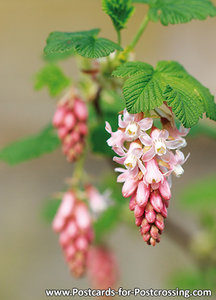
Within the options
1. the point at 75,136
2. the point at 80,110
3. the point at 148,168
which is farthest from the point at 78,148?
the point at 148,168

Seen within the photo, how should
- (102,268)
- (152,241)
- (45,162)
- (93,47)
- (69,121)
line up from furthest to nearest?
(45,162) → (102,268) → (69,121) → (93,47) → (152,241)

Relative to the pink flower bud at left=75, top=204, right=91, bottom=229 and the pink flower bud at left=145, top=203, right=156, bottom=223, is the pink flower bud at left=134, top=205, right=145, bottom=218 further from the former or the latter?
the pink flower bud at left=75, top=204, right=91, bottom=229

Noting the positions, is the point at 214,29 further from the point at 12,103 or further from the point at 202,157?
the point at 12,103

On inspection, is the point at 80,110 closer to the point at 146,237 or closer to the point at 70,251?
the point at 70,251

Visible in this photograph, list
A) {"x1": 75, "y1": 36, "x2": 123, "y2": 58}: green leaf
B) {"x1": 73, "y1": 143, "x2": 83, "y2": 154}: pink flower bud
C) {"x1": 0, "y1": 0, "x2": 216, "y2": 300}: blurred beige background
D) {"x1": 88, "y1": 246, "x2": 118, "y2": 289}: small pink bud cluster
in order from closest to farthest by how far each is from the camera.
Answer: {"x1": 75, "y1": 36, "x2": 123, "y2": 58}: green leaf
{"x1": 73, "y1": 143, "x2": 83, "y2": 154}: pink flower bud
{"x1": 88, "y1": 246, "x2": 118, "y2": 289}: small pink bud cluster
{"x1": 0, "y1": 0, "x2": 216, "y2": 300}: blurred beige background

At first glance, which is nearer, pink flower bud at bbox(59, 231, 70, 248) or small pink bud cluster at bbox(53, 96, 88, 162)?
small pink bud cluster at bbox(53, 96, 88, 162)

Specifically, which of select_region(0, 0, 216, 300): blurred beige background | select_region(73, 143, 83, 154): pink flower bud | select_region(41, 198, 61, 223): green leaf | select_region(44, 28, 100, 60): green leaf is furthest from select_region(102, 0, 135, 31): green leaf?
select_region(0, 0, 216, 300): blurred beige background

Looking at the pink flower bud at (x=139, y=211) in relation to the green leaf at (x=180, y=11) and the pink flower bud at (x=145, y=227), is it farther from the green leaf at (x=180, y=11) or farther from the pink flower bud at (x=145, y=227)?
the green leaf at (x=180, y=11)

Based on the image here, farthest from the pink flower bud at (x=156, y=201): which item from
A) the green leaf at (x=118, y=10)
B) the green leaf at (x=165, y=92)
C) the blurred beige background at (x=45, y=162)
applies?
the blurred beige background at (x=45, y=162)
